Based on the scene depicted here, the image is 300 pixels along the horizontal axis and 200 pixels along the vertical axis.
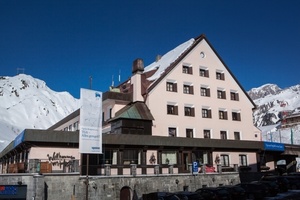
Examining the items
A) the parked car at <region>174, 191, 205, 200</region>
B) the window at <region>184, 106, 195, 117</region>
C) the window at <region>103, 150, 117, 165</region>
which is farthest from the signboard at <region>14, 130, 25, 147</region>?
the window at <region>184, 106, 195, 117</region>

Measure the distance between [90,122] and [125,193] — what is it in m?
7.61

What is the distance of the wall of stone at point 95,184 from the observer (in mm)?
25359

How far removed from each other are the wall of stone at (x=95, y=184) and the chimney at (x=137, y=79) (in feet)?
40.0

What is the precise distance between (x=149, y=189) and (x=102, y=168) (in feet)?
15.9

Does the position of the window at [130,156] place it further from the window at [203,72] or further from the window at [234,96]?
the window at [234,96]

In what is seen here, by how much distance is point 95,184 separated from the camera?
27.8m


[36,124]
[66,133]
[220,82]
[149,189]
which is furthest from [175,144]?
[36,124]

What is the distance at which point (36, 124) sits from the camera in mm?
163375

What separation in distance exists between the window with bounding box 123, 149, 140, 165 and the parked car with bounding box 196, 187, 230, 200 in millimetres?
9363

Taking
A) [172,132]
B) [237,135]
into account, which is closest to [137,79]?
[172,132]

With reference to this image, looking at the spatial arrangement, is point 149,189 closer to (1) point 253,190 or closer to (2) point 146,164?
(2) point 146,164

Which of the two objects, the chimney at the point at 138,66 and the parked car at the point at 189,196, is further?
the chimney at the point at 138,66

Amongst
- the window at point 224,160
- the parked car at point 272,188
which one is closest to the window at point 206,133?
the window at point 224,160

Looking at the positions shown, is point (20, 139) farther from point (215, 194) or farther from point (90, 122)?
point (215, 194)
